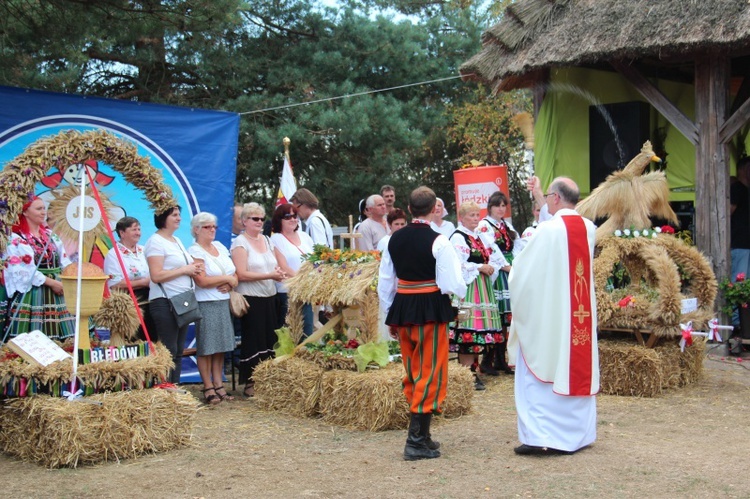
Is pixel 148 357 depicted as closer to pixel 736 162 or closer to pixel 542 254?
pixel 542 254

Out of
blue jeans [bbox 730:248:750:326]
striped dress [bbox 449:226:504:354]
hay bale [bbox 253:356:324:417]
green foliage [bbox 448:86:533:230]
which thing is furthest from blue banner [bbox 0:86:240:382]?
green foliage [bbox 448:86:533:230]

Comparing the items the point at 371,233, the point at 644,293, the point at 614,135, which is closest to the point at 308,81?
the point at 614,135

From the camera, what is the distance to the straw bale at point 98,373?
585cm

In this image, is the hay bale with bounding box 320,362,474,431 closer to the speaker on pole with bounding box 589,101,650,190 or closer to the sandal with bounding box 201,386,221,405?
the sandal with bounding box 201,386,221,405

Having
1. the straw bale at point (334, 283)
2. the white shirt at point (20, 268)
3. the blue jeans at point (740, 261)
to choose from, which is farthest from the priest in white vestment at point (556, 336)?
the blue jeans at point (740, 261)

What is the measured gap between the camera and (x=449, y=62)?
670 inches

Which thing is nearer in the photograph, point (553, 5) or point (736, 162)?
point (553, 5)

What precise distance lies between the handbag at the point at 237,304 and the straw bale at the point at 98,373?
5.38 ft

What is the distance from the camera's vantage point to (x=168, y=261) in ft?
24.4

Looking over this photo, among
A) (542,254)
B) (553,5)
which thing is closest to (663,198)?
(542,254)

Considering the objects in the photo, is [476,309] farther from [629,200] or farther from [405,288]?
[405,288]

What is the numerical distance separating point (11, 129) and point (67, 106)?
583 millimetres

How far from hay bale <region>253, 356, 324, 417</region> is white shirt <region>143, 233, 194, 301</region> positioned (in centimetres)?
102

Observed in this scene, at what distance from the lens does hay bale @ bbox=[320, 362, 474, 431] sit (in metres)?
6.66
